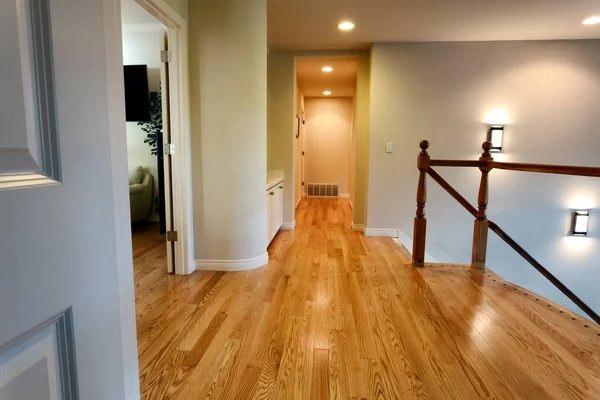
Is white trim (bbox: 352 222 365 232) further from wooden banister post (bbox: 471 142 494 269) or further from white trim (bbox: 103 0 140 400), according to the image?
white trim (bbox: 103 0 140 400)

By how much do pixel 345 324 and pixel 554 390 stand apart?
0.97 metres

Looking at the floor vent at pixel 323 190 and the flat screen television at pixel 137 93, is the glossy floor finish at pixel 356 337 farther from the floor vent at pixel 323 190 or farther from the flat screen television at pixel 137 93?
the floor vent at pixel 323 190

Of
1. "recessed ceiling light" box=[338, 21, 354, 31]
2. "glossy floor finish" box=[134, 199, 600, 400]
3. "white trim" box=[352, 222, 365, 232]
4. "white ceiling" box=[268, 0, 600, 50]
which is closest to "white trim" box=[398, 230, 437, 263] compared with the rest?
"white trim" box=[352, 222, 365, 232]

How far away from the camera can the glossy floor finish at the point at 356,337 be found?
1463 mm

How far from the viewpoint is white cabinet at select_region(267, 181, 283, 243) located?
3.54 m

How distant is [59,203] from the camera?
455mm

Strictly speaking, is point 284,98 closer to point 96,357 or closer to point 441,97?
point 441,97

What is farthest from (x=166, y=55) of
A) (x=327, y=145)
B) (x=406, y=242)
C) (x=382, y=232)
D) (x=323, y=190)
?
(x=323, y=190)

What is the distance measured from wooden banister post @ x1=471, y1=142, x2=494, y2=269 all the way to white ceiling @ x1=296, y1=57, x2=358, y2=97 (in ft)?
7.60

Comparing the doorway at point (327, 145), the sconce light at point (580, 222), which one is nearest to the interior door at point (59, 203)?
the sconce light at point (580, 222)

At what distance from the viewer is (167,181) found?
2693mm

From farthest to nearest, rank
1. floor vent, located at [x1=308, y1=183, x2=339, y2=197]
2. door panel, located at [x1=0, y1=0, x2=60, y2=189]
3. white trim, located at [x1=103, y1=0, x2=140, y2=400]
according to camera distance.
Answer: floor vent, located at [x1=308, y1=183, x2=339, y2=197]
white trim, located at [x1=103, y1=0, x2=140, y2=400]
door panel, located at [x1=0, y1=0, x2=60, y2=189]

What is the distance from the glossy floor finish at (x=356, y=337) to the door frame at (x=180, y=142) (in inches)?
9.0

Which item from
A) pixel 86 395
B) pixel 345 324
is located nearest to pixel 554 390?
pixel 345 324
